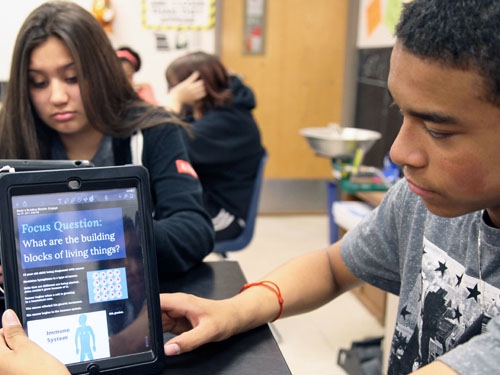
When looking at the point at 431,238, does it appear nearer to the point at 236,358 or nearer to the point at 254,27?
the point at 236,358

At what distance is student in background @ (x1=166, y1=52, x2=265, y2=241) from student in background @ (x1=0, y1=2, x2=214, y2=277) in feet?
2.49

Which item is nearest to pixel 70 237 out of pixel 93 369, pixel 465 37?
pixel 93 369

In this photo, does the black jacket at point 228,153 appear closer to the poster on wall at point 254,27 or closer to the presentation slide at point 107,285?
the poster on wall at point 254,27

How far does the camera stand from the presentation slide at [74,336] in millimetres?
601

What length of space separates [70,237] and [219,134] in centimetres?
170

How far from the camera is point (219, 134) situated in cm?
229

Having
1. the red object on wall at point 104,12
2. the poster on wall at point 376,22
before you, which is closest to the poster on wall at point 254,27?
the poster on wall at point 376,22

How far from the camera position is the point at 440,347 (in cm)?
76

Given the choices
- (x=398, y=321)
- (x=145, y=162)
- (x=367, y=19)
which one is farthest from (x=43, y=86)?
(x=367, y=19)

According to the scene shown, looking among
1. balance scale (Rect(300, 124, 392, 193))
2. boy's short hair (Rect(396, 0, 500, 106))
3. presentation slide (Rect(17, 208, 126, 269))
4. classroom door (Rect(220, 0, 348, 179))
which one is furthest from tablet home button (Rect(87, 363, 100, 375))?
classroom door (Rect(220, 0, 348, 179))

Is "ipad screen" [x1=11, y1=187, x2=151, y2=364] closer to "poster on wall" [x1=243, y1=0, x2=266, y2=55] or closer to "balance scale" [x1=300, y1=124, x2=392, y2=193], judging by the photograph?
"balance scale" [x1=300, y1=124, x2=392, y2=193]

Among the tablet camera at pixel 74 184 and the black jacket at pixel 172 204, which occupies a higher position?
the tablet camera at pixel 74 184

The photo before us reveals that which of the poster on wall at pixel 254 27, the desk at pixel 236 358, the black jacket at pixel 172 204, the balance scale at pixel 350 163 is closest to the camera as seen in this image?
the desk at pixel 236 358

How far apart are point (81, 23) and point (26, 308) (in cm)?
82
